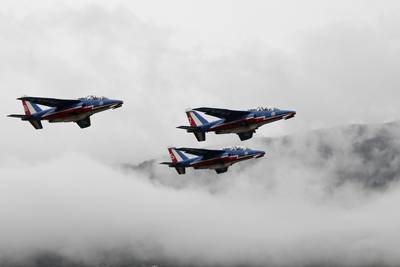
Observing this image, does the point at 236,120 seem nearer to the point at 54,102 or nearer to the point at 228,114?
the point at 228,114

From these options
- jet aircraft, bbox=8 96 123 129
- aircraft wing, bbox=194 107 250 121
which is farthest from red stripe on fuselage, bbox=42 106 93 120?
aircraft wing, bbox=194 107 250 121

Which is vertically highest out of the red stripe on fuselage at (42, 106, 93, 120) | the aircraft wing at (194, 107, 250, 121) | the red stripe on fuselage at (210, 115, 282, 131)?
the aircraft wing at (194, 107, 250, 121)

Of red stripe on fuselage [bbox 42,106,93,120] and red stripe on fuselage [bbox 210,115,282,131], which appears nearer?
red stripe on fuselage [bbox 42,106,93,120]

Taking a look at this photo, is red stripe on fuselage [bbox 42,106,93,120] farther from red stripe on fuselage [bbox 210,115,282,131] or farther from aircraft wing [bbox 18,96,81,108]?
red stripe on fuselage [bbox 210,115,282,131]

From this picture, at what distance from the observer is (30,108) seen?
Answer: 178 metres

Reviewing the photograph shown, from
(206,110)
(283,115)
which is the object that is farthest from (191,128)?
(283,115)

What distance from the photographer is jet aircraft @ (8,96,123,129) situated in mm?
175750

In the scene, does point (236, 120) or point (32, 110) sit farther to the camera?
point (236, 120)

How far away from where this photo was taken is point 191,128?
192875 mm

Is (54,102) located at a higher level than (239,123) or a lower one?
higher

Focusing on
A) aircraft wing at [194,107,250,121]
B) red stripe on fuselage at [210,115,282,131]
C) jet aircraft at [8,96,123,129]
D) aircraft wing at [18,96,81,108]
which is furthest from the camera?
red stripe on fuselage at [210,115,282,131]

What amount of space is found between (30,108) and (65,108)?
8.04 m

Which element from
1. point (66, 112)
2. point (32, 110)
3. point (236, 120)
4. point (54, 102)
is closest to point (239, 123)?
point (236, 120)

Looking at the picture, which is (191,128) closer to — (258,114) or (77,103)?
(258,114)
